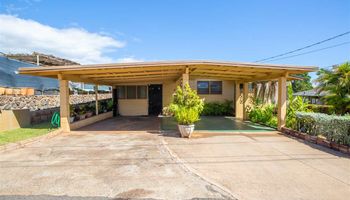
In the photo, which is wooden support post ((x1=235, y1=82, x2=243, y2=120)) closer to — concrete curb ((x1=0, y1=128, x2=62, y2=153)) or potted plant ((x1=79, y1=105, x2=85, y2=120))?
potted plant ((x1=79, y1=105, x2=85, y2=120))

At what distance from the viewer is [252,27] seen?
16188 mm

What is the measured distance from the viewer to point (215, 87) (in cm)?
1537

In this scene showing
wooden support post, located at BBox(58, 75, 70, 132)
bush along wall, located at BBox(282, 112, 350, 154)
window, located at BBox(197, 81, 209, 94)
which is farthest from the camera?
window, located at BBox(197, 81, 209, 94)

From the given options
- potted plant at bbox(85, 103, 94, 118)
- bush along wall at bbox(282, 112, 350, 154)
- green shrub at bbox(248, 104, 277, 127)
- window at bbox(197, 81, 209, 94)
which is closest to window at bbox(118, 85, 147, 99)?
potted plant at bbox(85, 103, 94, 118)

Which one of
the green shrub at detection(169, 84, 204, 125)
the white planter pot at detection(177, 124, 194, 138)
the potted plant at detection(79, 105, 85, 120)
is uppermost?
the green shrub at detection(169, 84, 204, 125)

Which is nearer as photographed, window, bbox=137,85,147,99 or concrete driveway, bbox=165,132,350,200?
concrete driveway, bbox=165,132,350,200

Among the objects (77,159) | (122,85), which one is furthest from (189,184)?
(122,85)

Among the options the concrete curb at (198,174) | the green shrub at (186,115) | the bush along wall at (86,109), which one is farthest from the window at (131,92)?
the concrete curb at (198,174)

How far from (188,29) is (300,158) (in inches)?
601

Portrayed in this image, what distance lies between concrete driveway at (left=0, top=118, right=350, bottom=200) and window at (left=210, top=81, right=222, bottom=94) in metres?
8.42

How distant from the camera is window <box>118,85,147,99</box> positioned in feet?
50.8

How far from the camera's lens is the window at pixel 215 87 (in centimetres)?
1534

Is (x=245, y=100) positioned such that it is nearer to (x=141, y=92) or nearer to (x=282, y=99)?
(x=282, y=99)

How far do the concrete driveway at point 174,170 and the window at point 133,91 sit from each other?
843 cm
